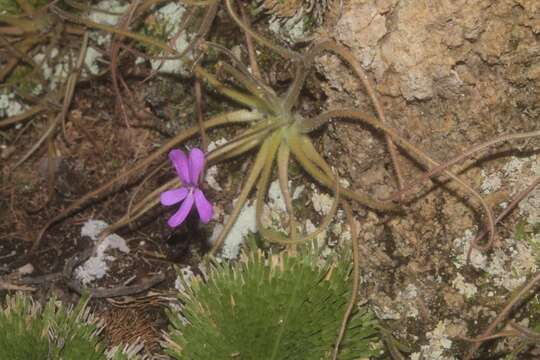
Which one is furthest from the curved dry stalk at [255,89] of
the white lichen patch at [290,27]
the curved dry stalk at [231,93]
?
the white lichen patch at [290,27]

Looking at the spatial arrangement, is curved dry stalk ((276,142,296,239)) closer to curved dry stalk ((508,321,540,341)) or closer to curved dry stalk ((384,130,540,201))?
curved dry stalk ((384,130,540,201))

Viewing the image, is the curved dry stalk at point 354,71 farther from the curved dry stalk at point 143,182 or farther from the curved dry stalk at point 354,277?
the curved dry stalk at point 143,182

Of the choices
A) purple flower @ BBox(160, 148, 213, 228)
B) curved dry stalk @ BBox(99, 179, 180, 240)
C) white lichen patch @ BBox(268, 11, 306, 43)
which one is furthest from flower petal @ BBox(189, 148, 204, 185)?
white lichen patch @ BBox(268, 11, 306, 43)

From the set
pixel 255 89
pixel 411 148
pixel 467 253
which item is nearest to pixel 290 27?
pixel 255 89

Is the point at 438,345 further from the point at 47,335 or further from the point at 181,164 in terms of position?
the point at 47,335

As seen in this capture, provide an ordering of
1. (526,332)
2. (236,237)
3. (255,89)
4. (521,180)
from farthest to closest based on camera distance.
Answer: (236,237)
(255,89)
(521,180)
(526,332)

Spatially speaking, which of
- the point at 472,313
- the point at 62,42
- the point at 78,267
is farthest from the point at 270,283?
the point at 62,42

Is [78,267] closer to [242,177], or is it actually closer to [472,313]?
[242,177]
